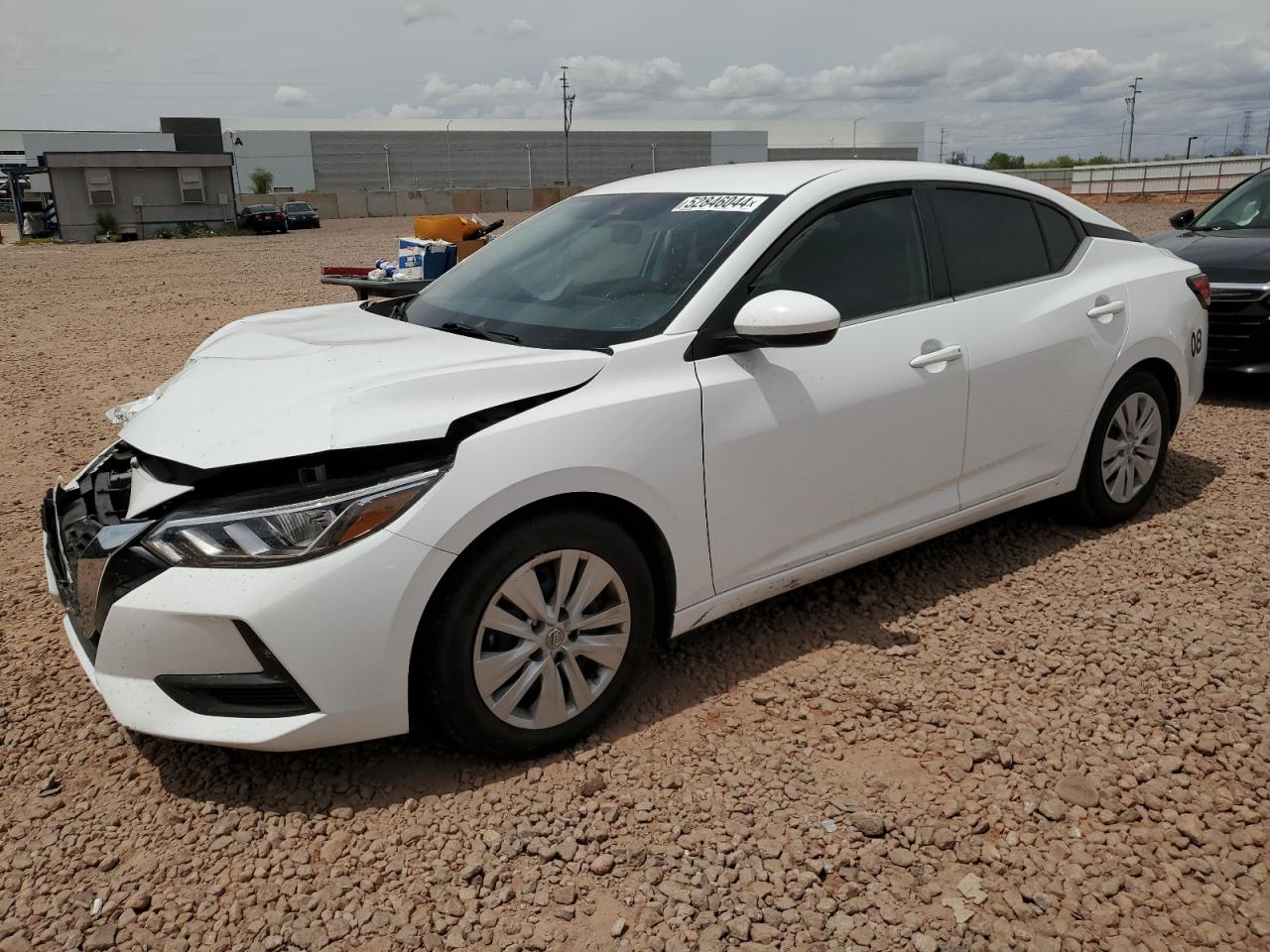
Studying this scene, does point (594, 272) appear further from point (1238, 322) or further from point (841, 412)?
point (1238, 322)

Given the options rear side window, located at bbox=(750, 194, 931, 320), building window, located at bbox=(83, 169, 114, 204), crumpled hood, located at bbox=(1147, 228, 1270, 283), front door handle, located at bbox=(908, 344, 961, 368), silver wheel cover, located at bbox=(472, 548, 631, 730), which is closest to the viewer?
silver wheel cover, located at bbox=(472, 548, 631, 730)

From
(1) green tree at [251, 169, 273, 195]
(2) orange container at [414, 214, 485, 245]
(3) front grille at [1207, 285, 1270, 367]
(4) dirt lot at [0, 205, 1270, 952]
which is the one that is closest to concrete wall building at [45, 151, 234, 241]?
(1) green tree at [251, 169, 273, 195]

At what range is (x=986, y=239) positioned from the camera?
161 inches

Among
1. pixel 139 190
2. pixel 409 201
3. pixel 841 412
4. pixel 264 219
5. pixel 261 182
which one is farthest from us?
pixel 261 182

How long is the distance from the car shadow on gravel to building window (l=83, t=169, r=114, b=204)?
50.4 meters

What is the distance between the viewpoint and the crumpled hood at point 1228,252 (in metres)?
7.03

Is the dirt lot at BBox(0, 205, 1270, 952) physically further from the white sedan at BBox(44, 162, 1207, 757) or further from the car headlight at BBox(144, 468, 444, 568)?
the car headlight at BBox(144, 468, 444, 568)

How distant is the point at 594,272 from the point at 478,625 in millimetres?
1472

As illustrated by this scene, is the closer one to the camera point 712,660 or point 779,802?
point 779,802

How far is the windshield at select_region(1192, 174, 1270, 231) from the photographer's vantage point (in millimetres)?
8086

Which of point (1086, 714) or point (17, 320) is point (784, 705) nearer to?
point (1086, 714)

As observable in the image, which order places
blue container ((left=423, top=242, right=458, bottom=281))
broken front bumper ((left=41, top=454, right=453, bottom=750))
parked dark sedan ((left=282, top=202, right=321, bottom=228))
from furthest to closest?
parked dark sedan ((left=282, top=202, right=321, bottom=228)) < blue container ((left=423, top=242, right=458, bottom=281)) < broken front bumper ((left=41, top=454, right=453, bottom=750))

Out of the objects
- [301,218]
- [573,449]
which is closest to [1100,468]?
[573,449]

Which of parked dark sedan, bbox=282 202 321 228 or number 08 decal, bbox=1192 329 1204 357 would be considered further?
parked dark sedan, bbox=282 202 321 228
